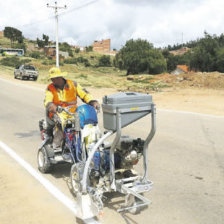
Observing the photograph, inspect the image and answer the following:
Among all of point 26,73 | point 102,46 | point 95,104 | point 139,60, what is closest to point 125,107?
point 95,104

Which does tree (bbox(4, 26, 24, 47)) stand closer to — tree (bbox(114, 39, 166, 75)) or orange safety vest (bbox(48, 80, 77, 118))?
tree (bbox(114, 39, 166, 75))

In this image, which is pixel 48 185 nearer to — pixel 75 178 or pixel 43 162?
pixel 43 162

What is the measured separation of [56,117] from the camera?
5.08 metres

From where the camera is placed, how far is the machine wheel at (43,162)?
18.0 feet

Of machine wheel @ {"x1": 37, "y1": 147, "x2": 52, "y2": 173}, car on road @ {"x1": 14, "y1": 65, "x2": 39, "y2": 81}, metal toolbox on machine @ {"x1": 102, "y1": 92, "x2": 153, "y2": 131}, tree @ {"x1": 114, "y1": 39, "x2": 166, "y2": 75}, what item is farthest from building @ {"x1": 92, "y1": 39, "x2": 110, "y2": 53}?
metal toolbox on machine @ {"x1": 102, "y1": 92, "x2": 153, "y2": 131}

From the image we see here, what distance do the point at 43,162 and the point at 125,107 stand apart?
2.66m

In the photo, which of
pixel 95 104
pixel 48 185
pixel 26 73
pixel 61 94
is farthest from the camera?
pixel 26 73

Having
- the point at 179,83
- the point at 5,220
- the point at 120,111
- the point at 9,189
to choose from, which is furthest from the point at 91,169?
the point at 179,83

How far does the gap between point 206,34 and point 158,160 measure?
46100 mm

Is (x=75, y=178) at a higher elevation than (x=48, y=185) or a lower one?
higher

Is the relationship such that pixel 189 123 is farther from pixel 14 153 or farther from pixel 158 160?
pixel 14 153

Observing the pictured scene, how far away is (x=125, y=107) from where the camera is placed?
365cm

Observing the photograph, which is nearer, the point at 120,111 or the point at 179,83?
the point at 120,111

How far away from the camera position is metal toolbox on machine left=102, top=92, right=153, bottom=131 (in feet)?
11.9
